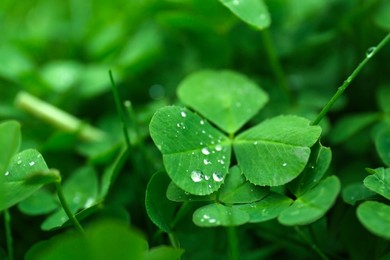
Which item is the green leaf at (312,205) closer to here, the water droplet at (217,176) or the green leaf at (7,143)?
the water droplet at (217,176)

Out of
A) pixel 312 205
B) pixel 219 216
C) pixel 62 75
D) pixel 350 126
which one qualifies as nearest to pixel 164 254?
pixel 219 216

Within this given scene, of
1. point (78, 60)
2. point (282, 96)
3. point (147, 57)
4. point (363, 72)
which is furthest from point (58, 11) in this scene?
point (363, 72)

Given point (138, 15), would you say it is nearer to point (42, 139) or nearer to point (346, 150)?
point (42, 139)

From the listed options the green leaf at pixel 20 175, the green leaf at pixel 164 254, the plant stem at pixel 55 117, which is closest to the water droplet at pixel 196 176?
the green leaf at pixel 164 254

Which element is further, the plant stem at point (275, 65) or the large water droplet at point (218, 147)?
the plant stem at point (275, 65)

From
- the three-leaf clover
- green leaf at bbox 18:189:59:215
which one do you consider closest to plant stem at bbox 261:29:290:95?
the three-leaf clover

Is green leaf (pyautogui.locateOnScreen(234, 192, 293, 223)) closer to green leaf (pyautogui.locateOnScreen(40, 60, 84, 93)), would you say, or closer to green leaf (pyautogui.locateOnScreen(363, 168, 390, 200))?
green leaf (pyautogui.locateOnScreen(363, 168, 390, 200))
